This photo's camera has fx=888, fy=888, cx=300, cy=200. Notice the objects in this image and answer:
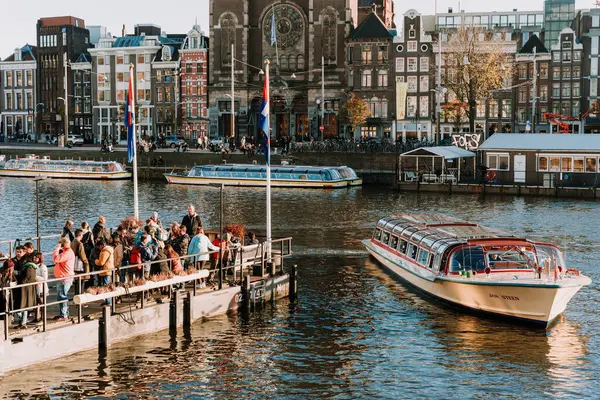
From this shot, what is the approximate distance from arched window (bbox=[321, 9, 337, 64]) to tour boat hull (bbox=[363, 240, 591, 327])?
93.3 meters

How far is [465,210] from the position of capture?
218ft

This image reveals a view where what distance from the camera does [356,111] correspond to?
114m

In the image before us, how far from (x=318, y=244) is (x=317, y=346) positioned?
70.3 feet

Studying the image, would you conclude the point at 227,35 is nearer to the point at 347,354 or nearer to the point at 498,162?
the point at 498,162

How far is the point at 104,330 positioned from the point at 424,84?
318 ft

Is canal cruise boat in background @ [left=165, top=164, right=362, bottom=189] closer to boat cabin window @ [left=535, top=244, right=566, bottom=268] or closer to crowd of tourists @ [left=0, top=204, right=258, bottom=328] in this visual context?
crowd of tourists @ [left=0, top=204, right=258, bottom=328]

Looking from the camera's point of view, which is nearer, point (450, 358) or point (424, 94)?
point (450, 358)

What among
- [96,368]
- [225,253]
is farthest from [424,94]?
[96,368]

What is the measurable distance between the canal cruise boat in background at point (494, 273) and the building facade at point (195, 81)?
10084 centimetres

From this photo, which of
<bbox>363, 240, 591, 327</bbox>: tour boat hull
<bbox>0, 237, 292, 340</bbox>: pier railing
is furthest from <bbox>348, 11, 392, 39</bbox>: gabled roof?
<bbox>363, 240, 591, 327</bbox>: tour boat hull

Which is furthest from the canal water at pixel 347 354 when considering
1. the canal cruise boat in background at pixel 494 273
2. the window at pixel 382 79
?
the window at pixel 382 79

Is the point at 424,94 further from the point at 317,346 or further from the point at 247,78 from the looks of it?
the point at 317,346

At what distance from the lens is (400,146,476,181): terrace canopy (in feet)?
274

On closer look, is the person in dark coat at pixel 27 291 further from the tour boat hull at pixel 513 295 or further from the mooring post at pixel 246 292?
the tour boat hull at pixel 513 295
